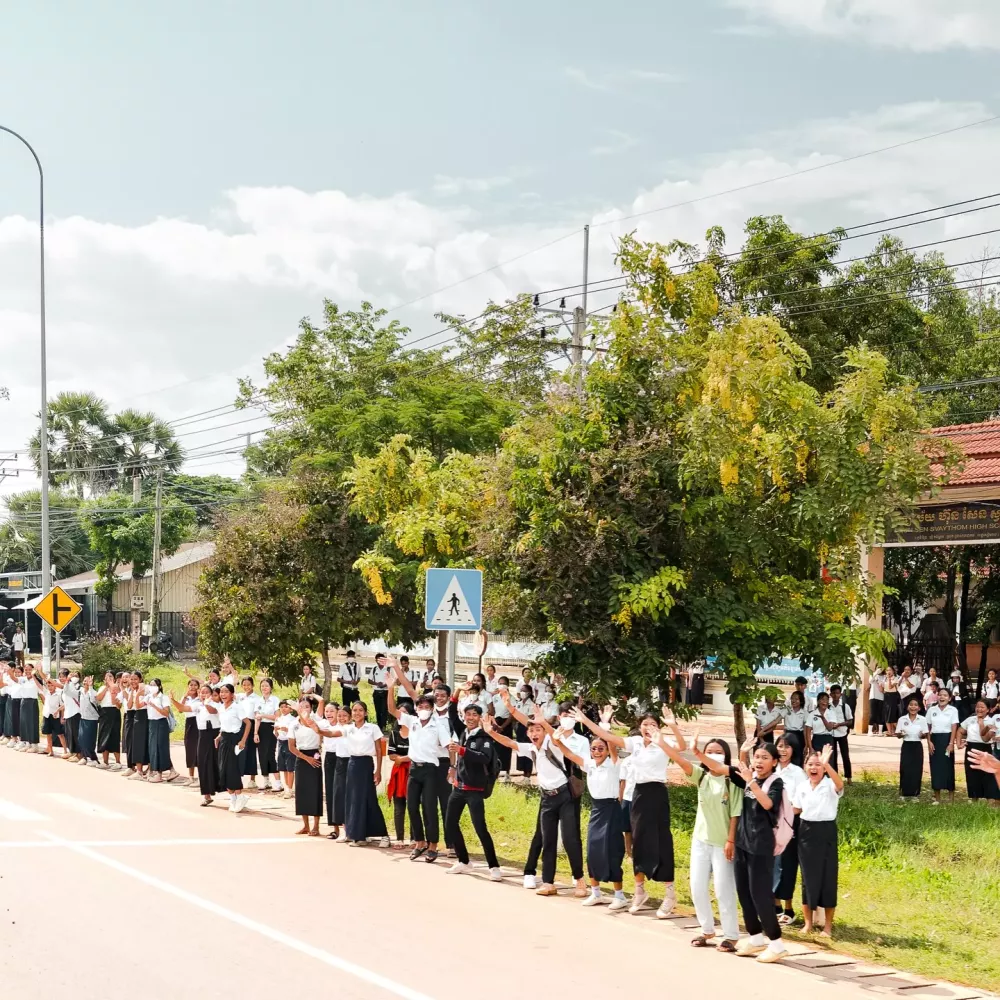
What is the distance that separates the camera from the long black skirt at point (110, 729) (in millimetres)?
22891

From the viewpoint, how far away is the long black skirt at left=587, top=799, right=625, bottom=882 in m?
11.9

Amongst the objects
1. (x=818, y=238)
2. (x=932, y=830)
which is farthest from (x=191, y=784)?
(x=818, y=238)

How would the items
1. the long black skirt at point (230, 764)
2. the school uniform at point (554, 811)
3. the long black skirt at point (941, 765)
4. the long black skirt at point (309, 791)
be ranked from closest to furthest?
the school uniform at point (554, 811)
the long black skirt at point (309, 791)
the long black skirt at point (230, 764)
the long black skirt at point (941, 765)

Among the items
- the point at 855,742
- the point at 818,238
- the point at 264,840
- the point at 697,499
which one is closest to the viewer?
the point at 264,840

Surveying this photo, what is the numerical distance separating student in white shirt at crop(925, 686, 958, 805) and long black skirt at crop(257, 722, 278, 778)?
9.55 meters

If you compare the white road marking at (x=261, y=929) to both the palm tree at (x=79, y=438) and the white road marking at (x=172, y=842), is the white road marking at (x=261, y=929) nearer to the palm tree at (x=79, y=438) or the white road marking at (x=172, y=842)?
the white road marking at (x=172, y=842)

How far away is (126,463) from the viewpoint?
6284 centimetres

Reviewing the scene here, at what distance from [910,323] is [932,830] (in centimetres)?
2109

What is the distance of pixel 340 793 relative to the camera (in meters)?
15.4

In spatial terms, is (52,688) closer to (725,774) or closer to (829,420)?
(829,420)

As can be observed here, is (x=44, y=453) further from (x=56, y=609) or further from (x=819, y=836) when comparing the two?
(x=819, y=836)

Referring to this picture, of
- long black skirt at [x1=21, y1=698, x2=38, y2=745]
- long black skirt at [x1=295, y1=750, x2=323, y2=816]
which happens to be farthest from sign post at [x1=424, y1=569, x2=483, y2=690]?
long black skirt at [x1=21, y1=698, x2=38, y2=745]

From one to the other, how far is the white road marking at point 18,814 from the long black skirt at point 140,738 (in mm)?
→ 3754

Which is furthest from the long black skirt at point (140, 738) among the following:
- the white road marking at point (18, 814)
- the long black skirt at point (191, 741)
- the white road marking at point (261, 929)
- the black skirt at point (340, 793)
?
the white road marking at point (261, 929)
